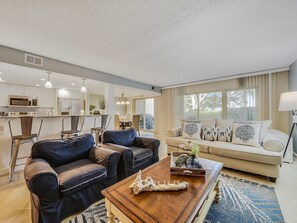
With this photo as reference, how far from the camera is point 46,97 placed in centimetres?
578

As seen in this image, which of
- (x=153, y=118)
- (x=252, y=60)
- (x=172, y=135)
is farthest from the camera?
(x=153, y=118)

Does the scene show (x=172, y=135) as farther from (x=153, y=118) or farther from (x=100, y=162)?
(x=153, y=118)

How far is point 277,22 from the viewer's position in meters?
1.81

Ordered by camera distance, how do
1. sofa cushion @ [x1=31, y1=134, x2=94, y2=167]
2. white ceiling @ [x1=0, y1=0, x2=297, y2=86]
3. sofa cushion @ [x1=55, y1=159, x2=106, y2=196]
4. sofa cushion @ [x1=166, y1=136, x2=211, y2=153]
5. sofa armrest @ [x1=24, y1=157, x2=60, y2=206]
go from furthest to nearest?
sofa cushion @ [x1=166, y1=136, x2=211, y2=153] < sofa cushion @ [x1=31, y1=134, x2=94, y2=167] < white ceiling @ [x1=0, y1=0, x2=297, y2=86] < sofa cushion @ [x1=55, y1=159, x2=106, y2=196] < sofa armrest @ [x1=24, y1=157, x2=60, y2=206]

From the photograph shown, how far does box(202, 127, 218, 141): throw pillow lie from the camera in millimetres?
3244

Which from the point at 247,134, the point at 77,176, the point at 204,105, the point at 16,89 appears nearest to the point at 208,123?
the point at 247,134

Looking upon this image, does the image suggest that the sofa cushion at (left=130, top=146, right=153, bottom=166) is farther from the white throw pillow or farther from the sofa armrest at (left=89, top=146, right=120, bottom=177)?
the white throw pillow

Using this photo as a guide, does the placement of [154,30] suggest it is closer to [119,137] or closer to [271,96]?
[119,137]

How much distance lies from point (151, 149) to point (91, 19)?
2217 millimetres

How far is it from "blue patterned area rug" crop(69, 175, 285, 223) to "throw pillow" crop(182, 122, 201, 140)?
4.60 feet

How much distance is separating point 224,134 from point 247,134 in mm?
464

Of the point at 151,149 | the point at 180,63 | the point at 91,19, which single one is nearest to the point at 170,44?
the point at 180,63

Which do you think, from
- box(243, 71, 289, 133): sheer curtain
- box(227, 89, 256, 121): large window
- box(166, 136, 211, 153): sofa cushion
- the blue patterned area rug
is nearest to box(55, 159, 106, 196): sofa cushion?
the blue patterned area rug

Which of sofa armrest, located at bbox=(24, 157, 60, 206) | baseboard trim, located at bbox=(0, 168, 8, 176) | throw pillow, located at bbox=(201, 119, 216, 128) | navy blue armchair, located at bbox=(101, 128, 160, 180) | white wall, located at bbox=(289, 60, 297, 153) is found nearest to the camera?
sofa armrest, located at bbox=(24, 157, 60, 206)
